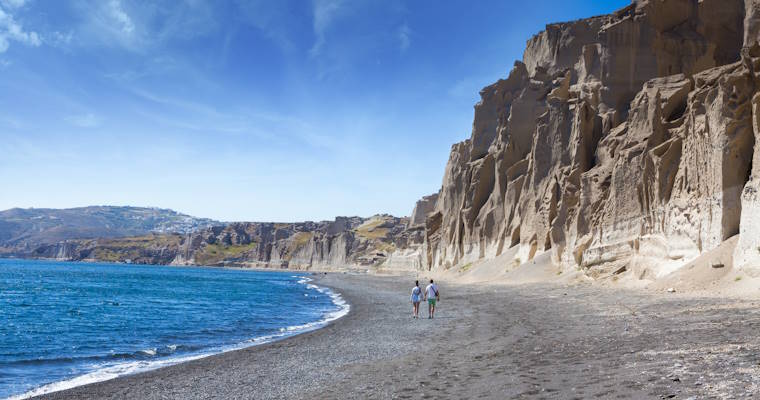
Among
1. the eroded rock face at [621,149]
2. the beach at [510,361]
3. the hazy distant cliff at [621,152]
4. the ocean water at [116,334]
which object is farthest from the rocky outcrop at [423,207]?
the beach at [510,361]

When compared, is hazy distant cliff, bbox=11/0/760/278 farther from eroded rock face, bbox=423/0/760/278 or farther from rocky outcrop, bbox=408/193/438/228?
rocky outcrop, bbox=408/193/438/228

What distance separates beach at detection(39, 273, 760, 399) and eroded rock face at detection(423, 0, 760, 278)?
323 inches

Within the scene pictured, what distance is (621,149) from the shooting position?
40406 millimetres

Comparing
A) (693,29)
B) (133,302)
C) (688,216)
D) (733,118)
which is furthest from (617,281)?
(133,302)

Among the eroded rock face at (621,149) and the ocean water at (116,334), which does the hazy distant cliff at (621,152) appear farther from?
the ocean water at (116,334)

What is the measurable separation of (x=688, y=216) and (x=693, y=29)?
30.2 metres

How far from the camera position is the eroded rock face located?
28.3 m

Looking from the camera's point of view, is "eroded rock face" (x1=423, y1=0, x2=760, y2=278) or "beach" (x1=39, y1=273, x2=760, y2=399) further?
"eroded rock face" (x1=423, y1=0, x2=760, y2=278)

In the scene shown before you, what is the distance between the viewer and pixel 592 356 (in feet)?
41.5

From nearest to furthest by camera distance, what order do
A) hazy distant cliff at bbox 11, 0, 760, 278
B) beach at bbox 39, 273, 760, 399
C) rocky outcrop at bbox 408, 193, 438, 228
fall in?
beach at bbox 39, 273, 760, 399, hazy distant cliff at bbox 11, 0, 760, 278, rocky outcrop at bbox 408, 193, 438, 228

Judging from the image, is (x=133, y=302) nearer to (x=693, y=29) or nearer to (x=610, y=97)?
(x=610, y=97)

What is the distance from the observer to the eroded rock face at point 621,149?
92.9 ft

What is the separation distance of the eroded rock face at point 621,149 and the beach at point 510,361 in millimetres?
8208

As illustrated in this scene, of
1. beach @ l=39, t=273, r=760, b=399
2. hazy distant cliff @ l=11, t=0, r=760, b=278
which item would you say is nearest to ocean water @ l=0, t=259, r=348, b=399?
beach @ l=39, t=273, r=760, b=399
